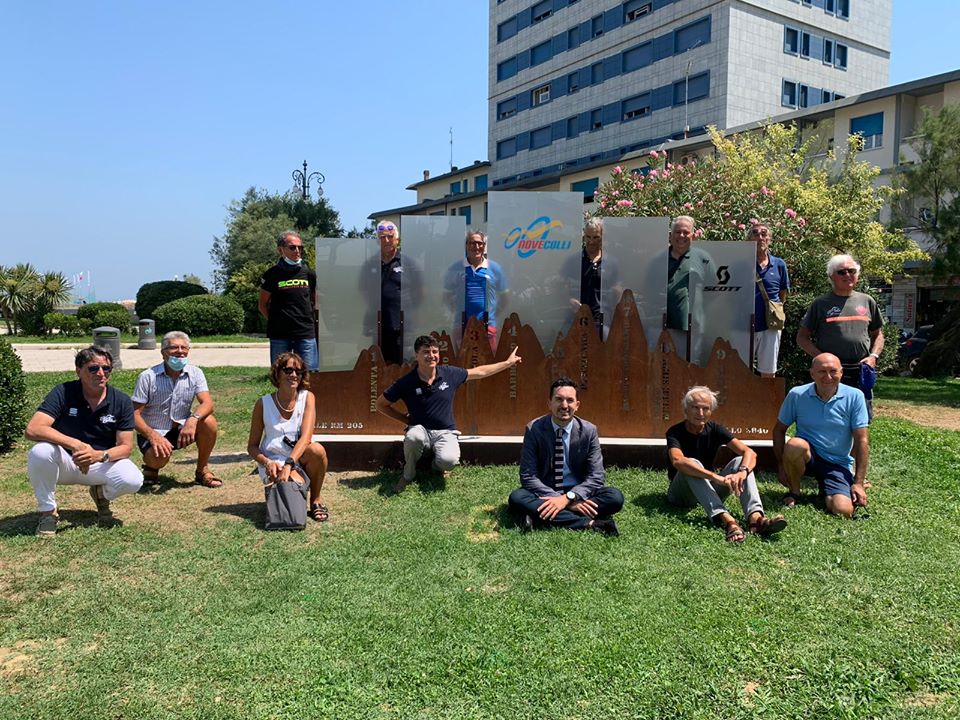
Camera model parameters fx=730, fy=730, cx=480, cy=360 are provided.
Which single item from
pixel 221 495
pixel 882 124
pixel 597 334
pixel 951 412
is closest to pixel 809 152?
pixel 882 124

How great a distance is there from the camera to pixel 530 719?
2.89 metres

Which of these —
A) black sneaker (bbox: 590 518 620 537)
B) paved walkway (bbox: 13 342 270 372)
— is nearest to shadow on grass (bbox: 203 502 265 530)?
black sneaker (bbox: 590 518 620 537)

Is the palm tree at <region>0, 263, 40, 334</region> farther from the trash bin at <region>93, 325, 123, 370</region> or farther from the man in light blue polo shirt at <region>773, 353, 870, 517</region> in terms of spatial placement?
the man in light blue polo shirt at <region>773, 353, 870, 517</region>

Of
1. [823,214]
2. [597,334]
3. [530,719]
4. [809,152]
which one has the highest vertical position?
[809,152]

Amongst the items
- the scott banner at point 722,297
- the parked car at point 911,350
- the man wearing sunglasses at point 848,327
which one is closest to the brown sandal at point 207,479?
the scott banner at point 722,297

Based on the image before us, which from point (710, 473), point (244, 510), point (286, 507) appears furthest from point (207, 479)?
point (710, 473)

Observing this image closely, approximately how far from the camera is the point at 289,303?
7047 millimetres

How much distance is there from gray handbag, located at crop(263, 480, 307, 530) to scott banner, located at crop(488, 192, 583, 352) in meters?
2.88

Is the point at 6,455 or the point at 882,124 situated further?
the point at 882,124

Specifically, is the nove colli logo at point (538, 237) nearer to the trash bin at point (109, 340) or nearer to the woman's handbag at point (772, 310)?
the woman's handbag at point (772, 310)

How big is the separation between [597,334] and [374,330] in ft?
7.17

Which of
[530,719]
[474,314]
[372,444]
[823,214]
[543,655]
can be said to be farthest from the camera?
[823,214]

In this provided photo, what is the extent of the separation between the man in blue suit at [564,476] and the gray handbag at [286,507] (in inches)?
58.7

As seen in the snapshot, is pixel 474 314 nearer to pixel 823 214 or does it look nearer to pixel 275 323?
pixel 275 323
